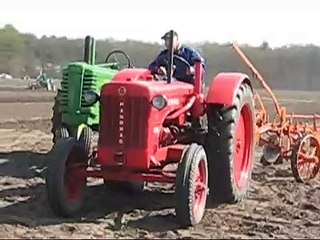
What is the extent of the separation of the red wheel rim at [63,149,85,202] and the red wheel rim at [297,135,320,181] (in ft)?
11.8

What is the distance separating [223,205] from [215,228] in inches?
49.2

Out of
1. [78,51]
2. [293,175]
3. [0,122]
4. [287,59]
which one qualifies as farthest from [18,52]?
[293,175]

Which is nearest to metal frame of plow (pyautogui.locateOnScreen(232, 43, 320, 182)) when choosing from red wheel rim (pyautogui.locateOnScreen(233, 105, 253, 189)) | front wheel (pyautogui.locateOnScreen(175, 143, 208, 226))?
red wheel rim (pyautogui.locateOnScreen(233, 105, 253, 189))

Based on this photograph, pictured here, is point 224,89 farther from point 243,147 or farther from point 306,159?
point 306,159

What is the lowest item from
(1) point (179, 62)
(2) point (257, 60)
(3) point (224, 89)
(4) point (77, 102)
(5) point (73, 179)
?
(5) point (73, 179)

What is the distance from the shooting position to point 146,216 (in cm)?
824

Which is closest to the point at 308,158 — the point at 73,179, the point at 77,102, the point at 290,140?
the point at 290,140

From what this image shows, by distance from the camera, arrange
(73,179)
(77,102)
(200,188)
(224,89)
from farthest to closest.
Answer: (77,102), (224,89), (73,179), (200,188)

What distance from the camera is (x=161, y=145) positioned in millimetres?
8367

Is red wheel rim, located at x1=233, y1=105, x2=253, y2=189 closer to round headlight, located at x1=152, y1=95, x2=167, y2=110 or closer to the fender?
the fender

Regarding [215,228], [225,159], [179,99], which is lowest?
[215,228]

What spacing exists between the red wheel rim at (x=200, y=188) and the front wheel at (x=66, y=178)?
1194mm

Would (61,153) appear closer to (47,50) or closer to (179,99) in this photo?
(179,99)

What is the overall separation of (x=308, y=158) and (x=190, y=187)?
385 centimetres
